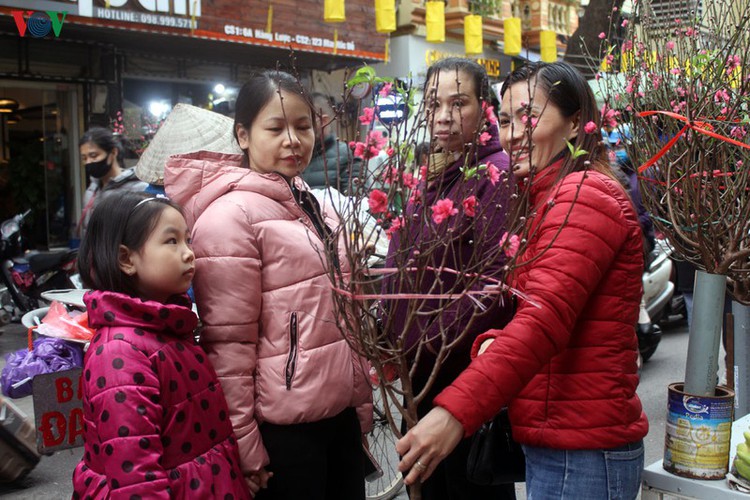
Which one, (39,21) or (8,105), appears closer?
(39,21)

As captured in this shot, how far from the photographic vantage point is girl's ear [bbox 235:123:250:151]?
2.51 m

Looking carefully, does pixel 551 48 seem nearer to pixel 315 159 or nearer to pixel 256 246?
pixel 315 159

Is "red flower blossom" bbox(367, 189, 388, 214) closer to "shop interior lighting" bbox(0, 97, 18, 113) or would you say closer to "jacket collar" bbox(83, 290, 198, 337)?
"jacket collar" bbox(83, 290, 198, 337)

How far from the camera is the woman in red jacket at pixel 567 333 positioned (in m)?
1.75

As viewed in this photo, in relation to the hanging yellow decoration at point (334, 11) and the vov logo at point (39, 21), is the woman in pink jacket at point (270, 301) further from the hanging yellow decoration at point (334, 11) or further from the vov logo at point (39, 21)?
the hanging yellow decoration at point (334, 11)

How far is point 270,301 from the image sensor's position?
229cm

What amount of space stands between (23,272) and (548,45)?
12938 millimetres

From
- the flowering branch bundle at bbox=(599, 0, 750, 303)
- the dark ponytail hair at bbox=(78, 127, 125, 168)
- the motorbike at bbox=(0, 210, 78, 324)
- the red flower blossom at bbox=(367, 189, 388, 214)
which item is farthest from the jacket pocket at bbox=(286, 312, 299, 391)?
the motorbike at bbox=(0, 210, 78, 324)

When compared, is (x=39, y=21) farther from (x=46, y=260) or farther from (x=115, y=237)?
(x=115, y=237)

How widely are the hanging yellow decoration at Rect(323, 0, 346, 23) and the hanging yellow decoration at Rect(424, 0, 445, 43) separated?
11.1 ft

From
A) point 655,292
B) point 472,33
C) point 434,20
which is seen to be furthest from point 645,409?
point 472,33

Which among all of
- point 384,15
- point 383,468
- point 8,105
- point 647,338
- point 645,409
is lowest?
point 645,409

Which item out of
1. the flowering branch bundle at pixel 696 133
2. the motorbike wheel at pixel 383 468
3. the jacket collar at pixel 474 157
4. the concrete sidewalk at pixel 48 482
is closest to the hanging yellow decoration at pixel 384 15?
the concrete sidewalk at pixel 48 482

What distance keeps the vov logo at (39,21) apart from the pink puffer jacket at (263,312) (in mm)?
7482
